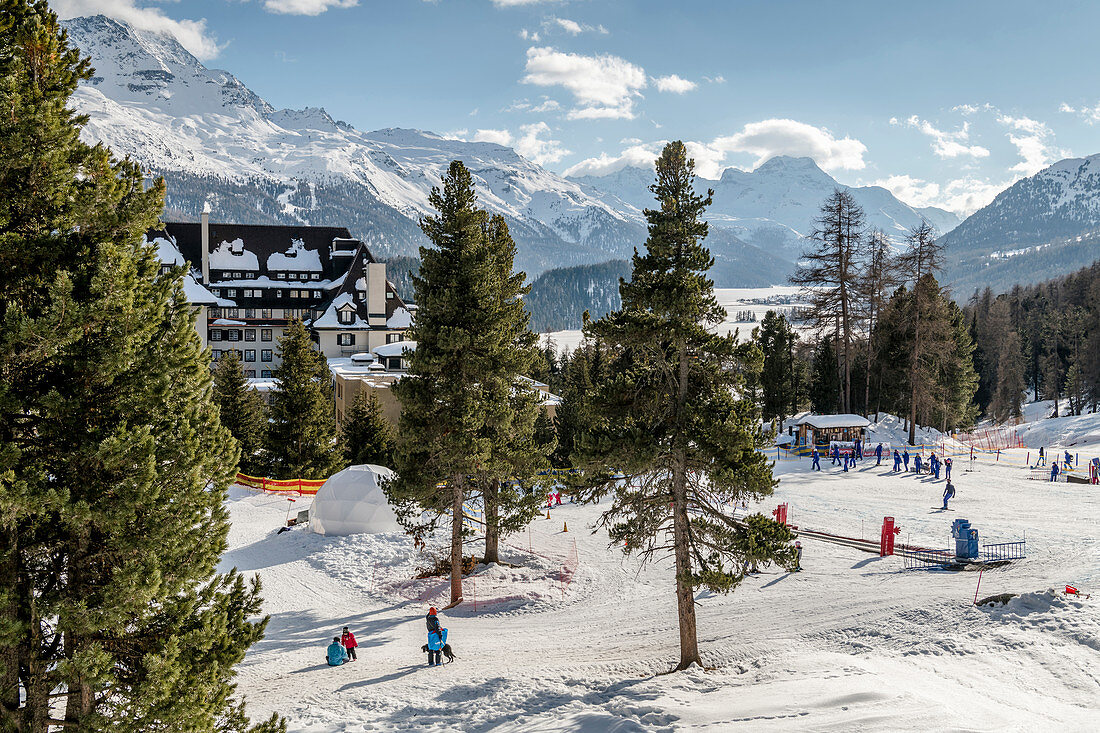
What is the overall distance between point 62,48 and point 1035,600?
24.6 metres

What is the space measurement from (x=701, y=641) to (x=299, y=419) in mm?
27051

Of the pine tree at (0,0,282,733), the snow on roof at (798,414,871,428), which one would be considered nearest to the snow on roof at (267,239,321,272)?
the snow on roof at (798,414,871,428)

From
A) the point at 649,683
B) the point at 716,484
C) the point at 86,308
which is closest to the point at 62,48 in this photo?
the point at 86,308

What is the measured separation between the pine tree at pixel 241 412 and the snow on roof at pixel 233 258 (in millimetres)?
41952

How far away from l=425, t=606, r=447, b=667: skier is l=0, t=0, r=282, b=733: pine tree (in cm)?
960

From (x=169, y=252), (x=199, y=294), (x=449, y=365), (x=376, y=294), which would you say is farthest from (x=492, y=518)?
(x=169, y=252)

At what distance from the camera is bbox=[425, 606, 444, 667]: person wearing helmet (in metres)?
18.2

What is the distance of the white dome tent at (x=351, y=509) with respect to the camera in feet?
100

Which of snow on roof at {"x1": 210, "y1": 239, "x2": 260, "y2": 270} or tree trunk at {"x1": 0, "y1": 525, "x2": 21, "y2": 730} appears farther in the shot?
snow on roof at {"x1": 210, "y1": 239, "x2": 260, "y2": 270}

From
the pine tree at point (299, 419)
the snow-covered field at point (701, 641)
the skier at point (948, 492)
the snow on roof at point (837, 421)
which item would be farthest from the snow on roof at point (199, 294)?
the skier at point (948, 492)

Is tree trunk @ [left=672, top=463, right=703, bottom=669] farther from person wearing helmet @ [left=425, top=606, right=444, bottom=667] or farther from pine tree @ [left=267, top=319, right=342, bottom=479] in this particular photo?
pine tree @ [left=267, top=319, right=342, bottom=479]

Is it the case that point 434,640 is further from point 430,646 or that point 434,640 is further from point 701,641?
point 701,641

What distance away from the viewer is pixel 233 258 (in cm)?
8544

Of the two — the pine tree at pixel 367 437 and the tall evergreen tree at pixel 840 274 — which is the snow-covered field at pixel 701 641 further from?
the tall evergreen tree at pixel 840 274
